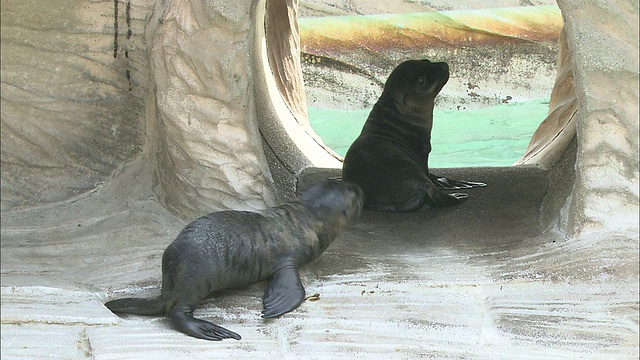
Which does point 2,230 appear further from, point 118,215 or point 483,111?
point 483,111

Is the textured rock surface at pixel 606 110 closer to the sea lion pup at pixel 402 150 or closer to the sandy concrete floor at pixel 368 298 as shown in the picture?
the sandy concrete floor at pixel 368 298

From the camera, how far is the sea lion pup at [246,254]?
10.8 ft

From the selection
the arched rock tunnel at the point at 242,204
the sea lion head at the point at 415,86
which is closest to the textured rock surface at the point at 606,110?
the arched rock tunnel at the point at 242,204

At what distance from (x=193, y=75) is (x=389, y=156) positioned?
1.40m

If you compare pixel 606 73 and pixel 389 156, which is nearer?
pixel 606 73

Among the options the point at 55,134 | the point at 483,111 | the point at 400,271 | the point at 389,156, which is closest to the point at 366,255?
the point at 400,271

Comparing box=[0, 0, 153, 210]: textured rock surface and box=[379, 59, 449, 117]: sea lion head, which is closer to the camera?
box=[0, 0, 153, 210]: textured rock surface

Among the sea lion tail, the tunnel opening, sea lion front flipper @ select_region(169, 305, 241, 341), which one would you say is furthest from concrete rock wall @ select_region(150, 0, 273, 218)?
the tunnel opening

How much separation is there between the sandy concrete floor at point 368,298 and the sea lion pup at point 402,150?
516 mm

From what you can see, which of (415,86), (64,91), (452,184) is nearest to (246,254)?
(64,91)

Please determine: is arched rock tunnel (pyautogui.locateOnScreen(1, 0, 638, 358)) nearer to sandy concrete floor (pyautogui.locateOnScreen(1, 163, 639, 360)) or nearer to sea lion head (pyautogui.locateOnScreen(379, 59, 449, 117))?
sandy concrete floor (pyautogui.locateOnScreen(1, 163, 639, 360))

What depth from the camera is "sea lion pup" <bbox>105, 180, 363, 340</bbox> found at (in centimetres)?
329

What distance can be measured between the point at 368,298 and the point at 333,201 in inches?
28.8

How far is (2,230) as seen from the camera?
166 inches
